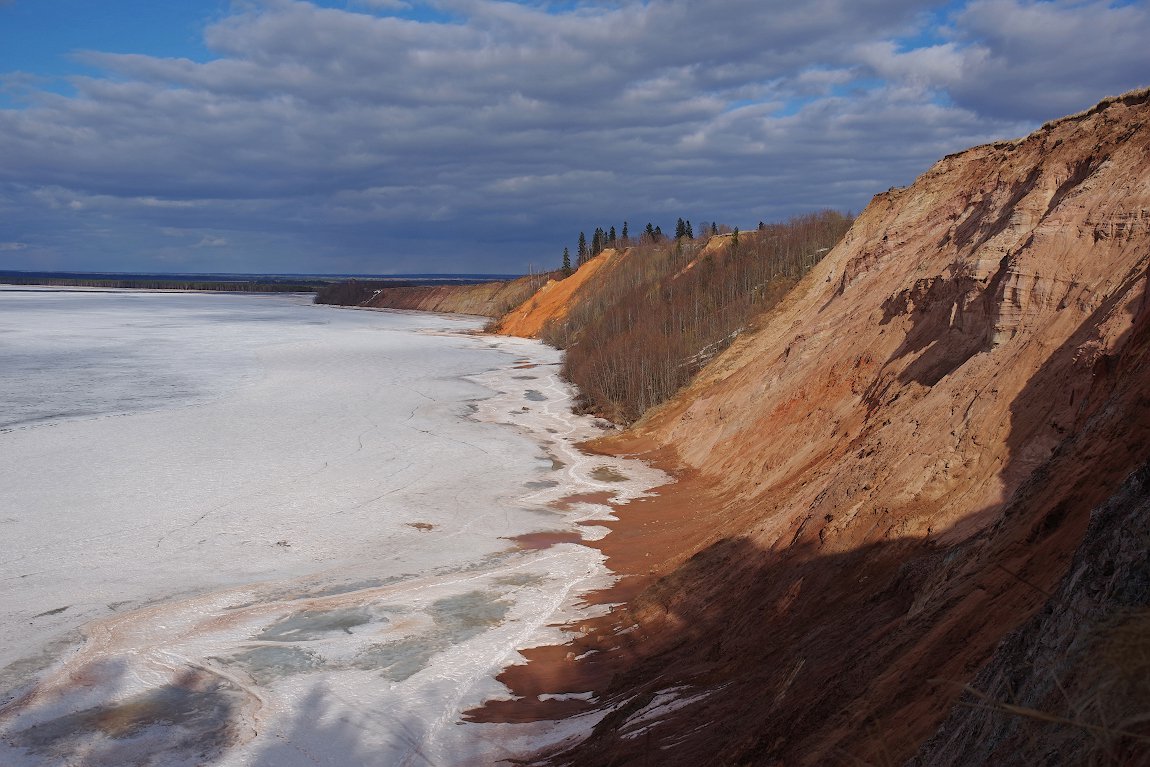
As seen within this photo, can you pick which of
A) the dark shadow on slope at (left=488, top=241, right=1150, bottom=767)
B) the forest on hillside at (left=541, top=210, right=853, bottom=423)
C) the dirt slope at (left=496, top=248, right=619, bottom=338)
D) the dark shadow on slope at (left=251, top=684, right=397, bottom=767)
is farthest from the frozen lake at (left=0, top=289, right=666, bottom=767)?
the dirt slope at (left=496, top=248, right=619, bottom=338)

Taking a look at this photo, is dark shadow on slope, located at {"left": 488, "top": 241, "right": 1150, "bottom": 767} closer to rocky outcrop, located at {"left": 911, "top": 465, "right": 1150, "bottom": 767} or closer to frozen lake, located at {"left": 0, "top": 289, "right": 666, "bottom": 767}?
rocky outcrop, located at {"left": 911, "top": 465, "right": 1150, "bottom": 767}

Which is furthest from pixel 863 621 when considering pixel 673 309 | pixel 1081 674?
pixel 673 309

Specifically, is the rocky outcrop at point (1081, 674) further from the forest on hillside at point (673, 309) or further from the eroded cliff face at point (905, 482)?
the forest on hillside at point (673, 309)

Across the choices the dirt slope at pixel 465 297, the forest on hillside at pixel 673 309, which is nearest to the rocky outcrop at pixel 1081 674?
the forest on hillside at pixel 673 309

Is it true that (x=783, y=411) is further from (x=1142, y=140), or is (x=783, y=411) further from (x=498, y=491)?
(x=1142, y=140)

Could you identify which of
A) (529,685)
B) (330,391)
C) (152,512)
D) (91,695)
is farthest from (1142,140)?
(330,391)
